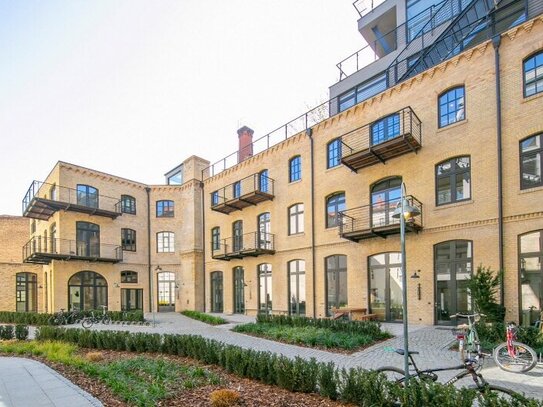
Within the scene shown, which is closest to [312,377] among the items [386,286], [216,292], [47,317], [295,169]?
[386,286]

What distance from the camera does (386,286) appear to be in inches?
619

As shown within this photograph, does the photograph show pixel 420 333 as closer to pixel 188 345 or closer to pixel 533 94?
pixel 188 345

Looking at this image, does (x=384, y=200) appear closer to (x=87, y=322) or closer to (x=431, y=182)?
(x=431, y=182)

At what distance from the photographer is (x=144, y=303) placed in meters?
27.8

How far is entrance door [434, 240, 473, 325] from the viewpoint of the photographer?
43.8 feet

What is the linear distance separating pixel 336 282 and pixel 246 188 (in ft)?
28.7

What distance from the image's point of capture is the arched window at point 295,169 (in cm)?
2039

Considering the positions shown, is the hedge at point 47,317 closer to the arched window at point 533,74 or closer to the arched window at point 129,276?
the arched window at point 129,276

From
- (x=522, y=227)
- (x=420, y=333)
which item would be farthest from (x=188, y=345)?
(x=522, y=227)

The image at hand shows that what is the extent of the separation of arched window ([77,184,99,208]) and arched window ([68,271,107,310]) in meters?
4.63

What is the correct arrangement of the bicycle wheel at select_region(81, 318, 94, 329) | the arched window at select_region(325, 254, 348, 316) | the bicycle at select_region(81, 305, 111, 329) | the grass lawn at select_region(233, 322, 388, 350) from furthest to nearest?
the bicycle at select_region(81, 305, 111, 329), the bicycle wheel at select_region(81, 318, 94, 329), the arched window at select_region(325, 254, 348, 316), the grass lawn at select_region(233, 322, 388, 350)

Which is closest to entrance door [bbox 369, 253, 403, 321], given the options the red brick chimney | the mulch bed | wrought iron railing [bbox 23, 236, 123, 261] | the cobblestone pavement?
the cobblestone pavement

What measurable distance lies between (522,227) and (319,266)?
8.97m

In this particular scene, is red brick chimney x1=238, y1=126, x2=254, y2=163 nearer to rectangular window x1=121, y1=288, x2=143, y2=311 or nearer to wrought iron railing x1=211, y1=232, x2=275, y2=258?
wrought iron railing x1=211, y1=232, x2=275, y2=258
